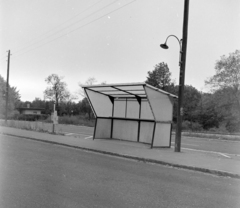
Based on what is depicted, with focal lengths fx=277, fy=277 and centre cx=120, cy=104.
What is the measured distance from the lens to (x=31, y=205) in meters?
4.60

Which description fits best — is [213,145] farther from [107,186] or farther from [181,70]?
[107,186]

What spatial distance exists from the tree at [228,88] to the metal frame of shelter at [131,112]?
20.0 m

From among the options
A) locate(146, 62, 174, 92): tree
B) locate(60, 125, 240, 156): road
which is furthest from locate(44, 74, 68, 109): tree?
locate(60, 125, 240, 156): road

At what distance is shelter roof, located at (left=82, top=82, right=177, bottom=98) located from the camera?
1294 centimetres

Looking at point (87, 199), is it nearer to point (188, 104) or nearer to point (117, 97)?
point (117, 97)

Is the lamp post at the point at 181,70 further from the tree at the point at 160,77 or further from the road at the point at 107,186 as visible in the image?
the tree at the point at 160,77

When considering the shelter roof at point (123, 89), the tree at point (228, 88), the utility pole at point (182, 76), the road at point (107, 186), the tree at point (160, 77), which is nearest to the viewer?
the road at point (107, 186)

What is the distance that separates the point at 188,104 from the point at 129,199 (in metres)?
42.0

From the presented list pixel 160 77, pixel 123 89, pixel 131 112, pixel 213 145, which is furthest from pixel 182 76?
pixel 160 77

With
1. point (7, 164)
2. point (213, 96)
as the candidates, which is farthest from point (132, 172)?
point (213, 96)

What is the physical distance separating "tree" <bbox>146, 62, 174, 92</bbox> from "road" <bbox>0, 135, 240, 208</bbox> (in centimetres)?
4493

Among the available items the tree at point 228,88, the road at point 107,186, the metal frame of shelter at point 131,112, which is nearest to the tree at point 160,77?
the tree at point 228,88

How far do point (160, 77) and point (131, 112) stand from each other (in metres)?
38.3

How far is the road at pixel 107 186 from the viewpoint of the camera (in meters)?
4.92
